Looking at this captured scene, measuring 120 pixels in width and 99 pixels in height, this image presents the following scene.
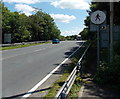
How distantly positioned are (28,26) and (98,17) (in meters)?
58.0

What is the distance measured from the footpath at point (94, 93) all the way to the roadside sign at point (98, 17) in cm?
248

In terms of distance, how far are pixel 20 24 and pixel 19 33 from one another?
250 cm

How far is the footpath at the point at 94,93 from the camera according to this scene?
5.62 metres

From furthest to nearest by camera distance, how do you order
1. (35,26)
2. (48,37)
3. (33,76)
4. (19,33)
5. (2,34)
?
(48,37)
(35,26)
(19,33)
(2,34)
(33,76)

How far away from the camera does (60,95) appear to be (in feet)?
14.2

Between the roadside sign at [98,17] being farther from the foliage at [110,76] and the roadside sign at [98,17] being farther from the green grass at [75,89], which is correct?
the green grass at [75,89]

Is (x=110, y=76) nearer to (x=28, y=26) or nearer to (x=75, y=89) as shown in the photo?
(x=75, y=89)

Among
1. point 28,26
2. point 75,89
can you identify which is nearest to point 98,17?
point 75,89

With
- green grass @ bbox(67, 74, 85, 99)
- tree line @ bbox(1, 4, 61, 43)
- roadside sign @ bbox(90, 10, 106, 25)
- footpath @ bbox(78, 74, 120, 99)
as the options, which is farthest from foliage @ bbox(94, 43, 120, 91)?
tree line @ bbox(1, 4, 61, 43)

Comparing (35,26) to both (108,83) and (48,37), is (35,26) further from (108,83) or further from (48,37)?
(108,83)

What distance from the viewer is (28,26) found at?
63.9 m

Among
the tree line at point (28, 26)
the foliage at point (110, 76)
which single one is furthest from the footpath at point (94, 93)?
the tree line at point (28, 26)

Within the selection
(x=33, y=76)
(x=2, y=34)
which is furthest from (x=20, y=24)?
(x=33, y=76)

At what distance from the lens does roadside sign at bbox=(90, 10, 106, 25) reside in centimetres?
742
